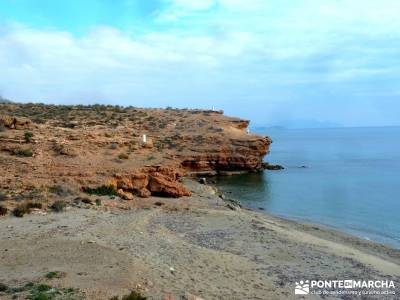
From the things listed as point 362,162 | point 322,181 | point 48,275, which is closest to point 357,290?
point 48,275

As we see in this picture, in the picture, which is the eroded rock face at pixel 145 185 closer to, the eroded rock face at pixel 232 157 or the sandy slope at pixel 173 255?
the sandy slope at pixel 173 255

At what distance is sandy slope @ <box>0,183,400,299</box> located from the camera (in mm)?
12445

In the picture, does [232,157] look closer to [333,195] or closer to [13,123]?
[333,195]

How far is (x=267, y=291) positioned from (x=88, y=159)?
1939 centimetres

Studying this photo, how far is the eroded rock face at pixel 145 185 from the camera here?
89.4 ft

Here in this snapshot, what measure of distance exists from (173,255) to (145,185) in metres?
13.1

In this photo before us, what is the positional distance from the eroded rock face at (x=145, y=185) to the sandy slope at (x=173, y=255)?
3.57m

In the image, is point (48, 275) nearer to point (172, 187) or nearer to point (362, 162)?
point (172, 187)

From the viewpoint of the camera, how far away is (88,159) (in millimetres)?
30000

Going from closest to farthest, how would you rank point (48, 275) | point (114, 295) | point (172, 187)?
point (114, 295), point (48, 275), point (172, 187)

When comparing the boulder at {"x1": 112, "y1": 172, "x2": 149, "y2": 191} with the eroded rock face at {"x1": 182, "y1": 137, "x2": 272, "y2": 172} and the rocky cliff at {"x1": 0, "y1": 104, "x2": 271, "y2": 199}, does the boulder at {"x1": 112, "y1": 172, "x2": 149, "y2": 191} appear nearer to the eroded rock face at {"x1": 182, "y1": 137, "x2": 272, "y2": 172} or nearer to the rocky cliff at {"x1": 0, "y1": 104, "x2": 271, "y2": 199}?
the rocky cliff at {"x1": 0, "y1": 104, "x2": 271, "y2": 199}

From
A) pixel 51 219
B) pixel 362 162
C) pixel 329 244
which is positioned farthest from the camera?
pixel 362 162

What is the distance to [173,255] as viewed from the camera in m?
15.7

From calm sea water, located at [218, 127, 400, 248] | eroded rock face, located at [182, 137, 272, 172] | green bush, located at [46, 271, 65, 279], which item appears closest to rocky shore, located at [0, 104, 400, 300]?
green bush, located at [46, 271, 65, 279]
